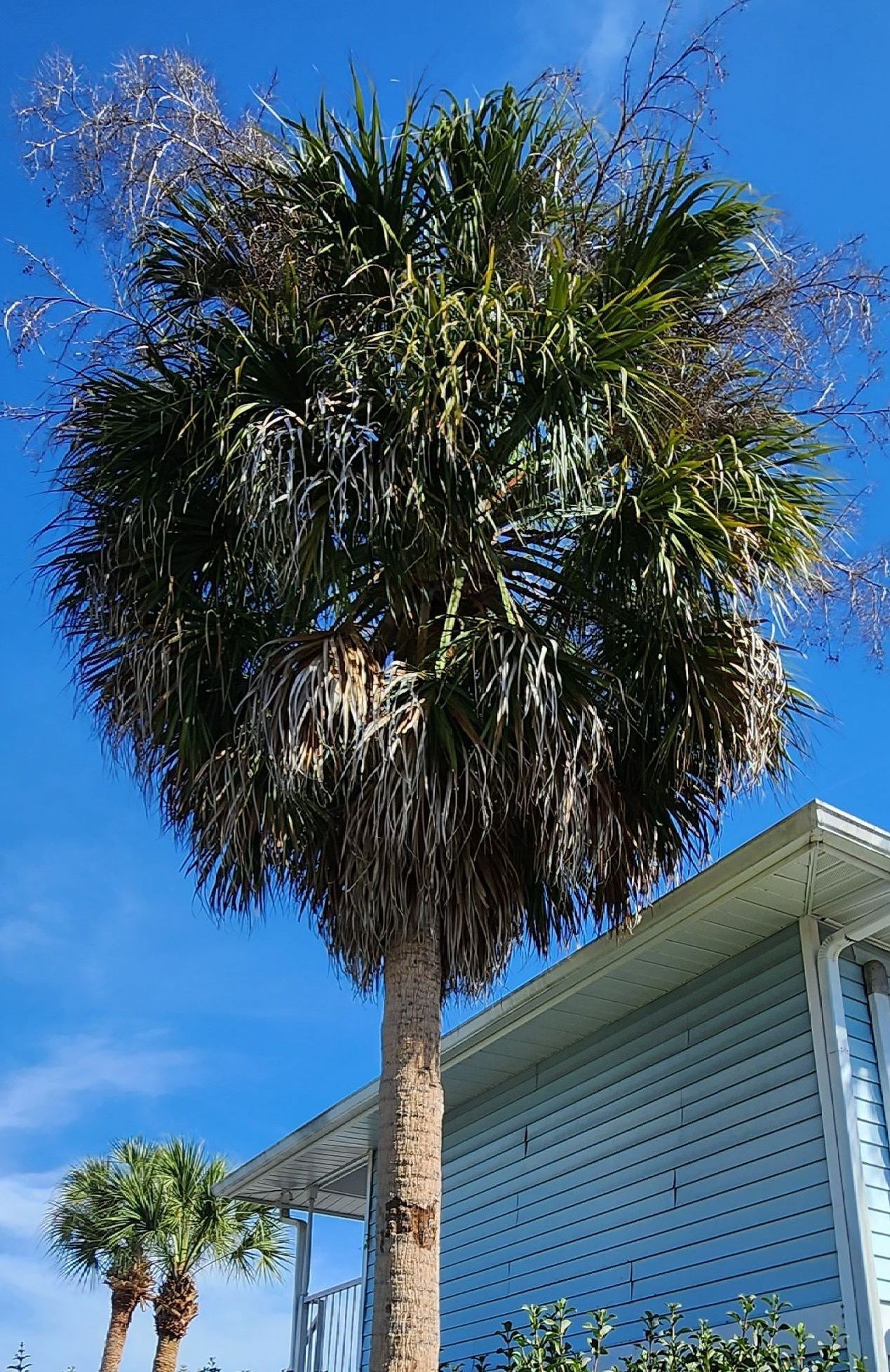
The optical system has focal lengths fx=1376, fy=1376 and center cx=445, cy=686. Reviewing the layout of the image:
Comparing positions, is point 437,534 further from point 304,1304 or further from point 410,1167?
point 304,1304

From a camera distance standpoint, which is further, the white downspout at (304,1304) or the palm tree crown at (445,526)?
the white downspout at (304,1304)

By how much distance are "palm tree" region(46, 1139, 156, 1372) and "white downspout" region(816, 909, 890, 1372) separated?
14.7 m

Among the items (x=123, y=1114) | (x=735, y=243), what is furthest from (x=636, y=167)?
(x=123, y=1114)

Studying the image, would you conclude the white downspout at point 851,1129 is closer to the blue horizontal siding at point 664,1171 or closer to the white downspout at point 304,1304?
the blue horizontal siding at point 664,1171

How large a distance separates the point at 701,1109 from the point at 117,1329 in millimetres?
15567

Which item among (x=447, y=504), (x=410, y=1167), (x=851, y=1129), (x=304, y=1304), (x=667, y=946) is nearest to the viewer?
(x=410, y=1167)

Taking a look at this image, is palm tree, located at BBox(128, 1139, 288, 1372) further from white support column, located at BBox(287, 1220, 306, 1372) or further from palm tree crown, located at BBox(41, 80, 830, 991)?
palm tree crown, located at BBox(41, 80, 830, 991)

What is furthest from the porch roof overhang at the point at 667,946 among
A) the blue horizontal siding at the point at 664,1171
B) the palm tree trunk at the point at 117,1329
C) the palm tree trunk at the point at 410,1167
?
the palm tree trunk at the point at 117,1329

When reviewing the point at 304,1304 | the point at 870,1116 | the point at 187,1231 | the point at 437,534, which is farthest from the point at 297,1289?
the point at 437,534

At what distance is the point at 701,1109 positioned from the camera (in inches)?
335

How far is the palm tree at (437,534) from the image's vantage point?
21.2 feet

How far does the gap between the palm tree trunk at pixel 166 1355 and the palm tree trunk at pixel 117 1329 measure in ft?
2.53

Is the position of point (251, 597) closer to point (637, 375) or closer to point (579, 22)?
point (637, 375)

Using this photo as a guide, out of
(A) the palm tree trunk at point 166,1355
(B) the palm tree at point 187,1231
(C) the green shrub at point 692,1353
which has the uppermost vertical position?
(B) the palm tree at point 187,1231
